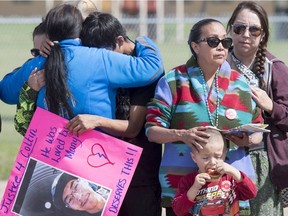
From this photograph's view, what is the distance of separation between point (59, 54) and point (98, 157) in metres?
0.63

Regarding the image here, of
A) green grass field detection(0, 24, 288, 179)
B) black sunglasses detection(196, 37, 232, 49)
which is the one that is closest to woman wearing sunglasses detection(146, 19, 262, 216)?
black sunglasses detection(196, 37, 232, 49)

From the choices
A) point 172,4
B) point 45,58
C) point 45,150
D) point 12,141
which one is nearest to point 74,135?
point 45,150

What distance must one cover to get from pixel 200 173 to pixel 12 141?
7786 mm

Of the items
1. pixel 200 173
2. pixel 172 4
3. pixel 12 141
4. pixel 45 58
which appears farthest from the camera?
pixel 172 4

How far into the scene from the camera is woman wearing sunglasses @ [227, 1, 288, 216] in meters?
5.11

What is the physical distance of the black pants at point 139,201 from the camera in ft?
16.5

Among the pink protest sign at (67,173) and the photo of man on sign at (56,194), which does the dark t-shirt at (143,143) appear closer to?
the pink protest sign at (67,173)

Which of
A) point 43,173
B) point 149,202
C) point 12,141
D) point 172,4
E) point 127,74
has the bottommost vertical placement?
point 172,4

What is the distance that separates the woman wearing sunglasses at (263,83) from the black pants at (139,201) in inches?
25.2

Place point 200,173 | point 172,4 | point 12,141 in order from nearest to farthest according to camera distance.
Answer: point 200,173, point 12,141, point 172,4

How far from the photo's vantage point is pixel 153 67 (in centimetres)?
479

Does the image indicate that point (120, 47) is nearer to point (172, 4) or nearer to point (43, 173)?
point (43, 173)

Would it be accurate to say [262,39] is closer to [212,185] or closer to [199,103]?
[199,103]

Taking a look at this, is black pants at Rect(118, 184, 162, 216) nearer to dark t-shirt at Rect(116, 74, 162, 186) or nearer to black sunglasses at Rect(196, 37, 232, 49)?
dark t-shirt at Rect(116, 74, 162, 186)
